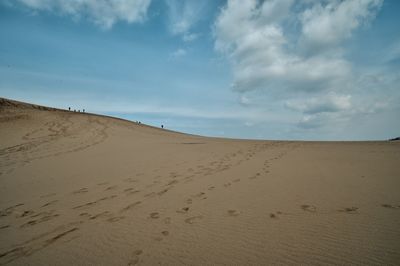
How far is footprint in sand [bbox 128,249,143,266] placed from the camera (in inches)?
110

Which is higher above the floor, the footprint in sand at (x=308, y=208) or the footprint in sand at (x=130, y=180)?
the footprint in sand at (x=308, y=208)

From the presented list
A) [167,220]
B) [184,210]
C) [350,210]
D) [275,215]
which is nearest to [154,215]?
[167,220]

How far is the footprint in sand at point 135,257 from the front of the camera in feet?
9.15

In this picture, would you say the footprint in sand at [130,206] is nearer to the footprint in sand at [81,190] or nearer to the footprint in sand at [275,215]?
the footprint in sand at [81,190]

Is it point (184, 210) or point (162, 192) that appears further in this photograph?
point (162, 192)

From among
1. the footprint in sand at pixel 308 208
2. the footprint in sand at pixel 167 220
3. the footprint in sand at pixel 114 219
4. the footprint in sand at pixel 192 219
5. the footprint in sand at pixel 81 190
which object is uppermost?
the footprint in sand at pixel 308 208

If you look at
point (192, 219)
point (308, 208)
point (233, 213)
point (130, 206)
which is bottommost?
point (130, 206)

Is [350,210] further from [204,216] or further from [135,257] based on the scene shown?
[135,257]

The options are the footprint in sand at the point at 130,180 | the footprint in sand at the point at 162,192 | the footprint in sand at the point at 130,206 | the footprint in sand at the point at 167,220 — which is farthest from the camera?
the footprint in sand at the point at 130,180

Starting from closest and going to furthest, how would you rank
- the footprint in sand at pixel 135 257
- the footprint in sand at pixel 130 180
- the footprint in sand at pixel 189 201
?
1. the footprint in sand at pixel 135 257
2. the footprint in sand at pixel 189 201
3. the footprint in sand at pixel 130 180

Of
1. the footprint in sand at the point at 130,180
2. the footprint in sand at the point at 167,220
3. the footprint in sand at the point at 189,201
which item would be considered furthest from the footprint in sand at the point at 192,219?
the footprint in sand at the point at 130,180

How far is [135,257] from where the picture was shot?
2891mm

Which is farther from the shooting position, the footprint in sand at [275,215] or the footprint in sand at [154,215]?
the footprint in sand at [154,215]

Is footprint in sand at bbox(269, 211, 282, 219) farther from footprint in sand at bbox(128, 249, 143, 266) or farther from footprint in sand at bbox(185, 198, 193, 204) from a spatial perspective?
footprint in sand at bbox(128, 249, 143, 266)
